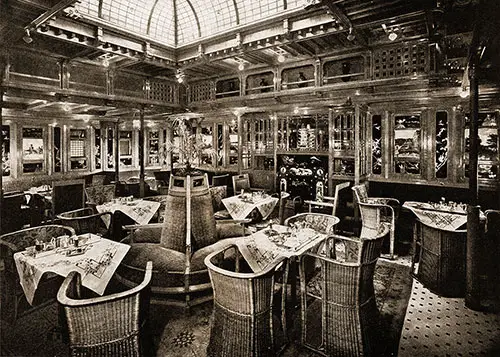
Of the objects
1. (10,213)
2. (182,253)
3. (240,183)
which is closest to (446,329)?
(182,253)

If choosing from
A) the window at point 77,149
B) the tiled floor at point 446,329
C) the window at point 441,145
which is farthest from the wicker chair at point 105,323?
the window at point 77,149

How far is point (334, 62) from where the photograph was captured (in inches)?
312

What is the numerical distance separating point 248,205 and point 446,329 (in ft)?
13.1

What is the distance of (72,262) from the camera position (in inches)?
127

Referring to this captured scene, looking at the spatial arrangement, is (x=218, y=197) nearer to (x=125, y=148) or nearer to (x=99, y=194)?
(x=99, y=194)

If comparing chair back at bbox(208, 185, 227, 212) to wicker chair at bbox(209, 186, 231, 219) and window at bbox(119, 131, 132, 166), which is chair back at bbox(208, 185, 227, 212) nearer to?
wicker chair at bbox(209, 186, 231, 219)

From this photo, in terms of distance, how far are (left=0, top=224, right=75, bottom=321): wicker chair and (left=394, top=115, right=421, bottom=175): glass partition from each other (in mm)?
7073

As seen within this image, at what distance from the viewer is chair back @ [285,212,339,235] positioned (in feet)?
15.7

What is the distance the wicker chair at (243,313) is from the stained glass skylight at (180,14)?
5.72m

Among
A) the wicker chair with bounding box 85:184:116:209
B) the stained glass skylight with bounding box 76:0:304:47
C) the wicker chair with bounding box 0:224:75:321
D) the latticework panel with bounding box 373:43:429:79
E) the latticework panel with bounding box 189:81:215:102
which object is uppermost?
the stained glass skylight with bounding box 76:0:304:47

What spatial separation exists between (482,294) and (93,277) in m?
5.31

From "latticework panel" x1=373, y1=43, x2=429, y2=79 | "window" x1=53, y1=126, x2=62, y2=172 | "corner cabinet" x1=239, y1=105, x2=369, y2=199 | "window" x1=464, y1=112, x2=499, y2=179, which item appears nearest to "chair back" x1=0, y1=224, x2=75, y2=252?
"corner cabinet" x1=239, y1=105, x2=369, y2=199

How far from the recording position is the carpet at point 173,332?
10.3 ft

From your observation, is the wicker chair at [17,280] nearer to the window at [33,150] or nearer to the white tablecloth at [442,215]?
the white tablecloth at [442,215]
